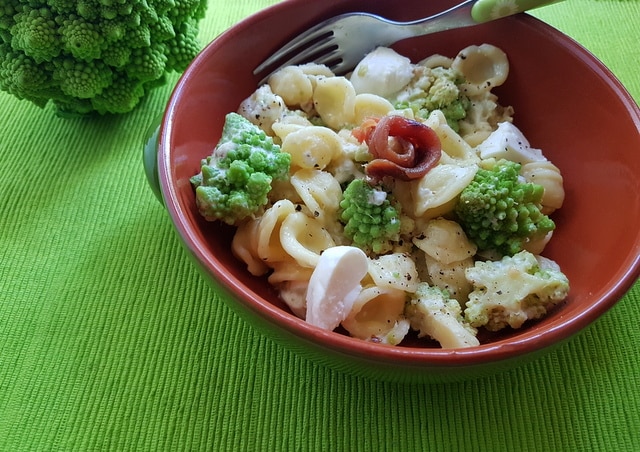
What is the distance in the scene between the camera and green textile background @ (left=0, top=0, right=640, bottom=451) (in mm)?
1119

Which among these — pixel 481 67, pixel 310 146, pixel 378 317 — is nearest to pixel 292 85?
pixel 310 146

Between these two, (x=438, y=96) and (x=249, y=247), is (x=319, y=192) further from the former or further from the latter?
(x=438, y=96)

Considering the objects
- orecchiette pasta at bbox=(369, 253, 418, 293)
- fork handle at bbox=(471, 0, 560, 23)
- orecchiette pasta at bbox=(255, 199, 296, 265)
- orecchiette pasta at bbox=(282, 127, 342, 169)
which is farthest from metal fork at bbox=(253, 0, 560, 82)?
orecchiette pasta at bbox=(369, 253, 418, 293)

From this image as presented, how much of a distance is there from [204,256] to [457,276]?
18.4 inches

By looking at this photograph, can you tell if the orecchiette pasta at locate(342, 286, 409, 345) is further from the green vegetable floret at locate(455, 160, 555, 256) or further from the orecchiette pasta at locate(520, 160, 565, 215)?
the orecchiette pasta at locate(520, 160, 565, 215)

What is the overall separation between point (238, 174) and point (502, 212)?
1.61ft

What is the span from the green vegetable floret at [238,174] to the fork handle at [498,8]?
0.53 m

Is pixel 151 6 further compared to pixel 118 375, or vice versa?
pixel 151 6

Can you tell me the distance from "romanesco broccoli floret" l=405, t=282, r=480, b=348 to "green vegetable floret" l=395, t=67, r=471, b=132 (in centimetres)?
42

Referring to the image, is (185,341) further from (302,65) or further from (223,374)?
(302,65)

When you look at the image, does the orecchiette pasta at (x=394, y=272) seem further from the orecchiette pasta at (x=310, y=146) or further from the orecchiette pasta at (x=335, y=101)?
the orecchiette pasta at (x=335, y=101)

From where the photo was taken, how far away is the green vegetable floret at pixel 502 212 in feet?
3.90

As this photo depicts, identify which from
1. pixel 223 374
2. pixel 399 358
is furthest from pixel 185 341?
pixel 399 358

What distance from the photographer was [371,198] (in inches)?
46.4
